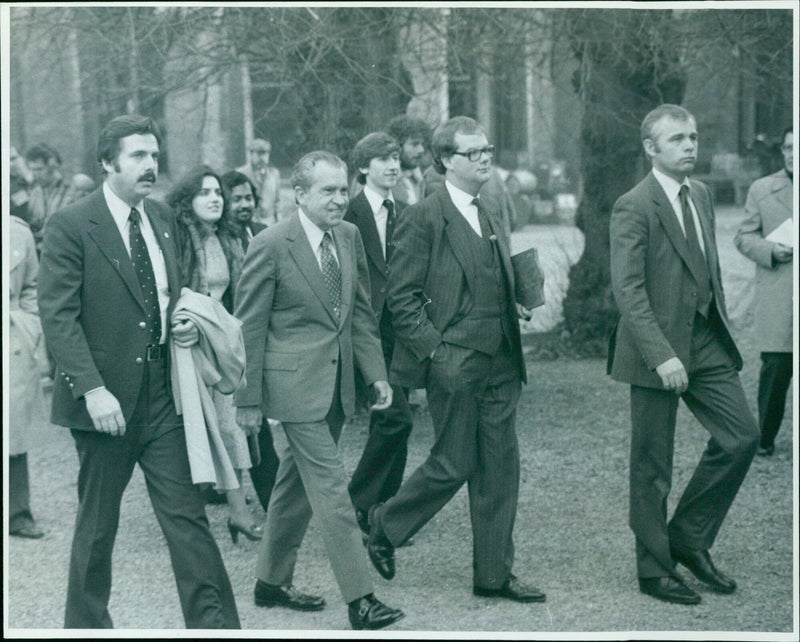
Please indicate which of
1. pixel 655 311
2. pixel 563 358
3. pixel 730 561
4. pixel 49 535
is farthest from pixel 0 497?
pixel 563 358

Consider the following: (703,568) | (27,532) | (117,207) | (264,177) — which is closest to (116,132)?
(117,207)

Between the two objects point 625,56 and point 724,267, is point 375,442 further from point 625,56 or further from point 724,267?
point 724,267

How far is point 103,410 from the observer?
174 inches

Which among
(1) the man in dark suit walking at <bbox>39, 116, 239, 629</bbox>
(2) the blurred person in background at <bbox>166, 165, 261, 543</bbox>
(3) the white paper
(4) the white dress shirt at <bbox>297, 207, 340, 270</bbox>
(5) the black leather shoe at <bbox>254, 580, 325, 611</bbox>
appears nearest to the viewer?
(1) the man in dark suit walking at <bbox>39, 116, 239, 629</bbox>

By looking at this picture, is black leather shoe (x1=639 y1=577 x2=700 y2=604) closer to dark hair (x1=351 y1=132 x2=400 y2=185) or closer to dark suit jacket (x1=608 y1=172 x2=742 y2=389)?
dark suit jacket (x1=608 y1=172 x2=742 y2=389)

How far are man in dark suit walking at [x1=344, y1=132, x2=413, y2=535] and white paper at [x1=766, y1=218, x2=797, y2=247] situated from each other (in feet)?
7.38

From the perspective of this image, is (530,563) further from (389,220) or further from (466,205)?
(389,220)

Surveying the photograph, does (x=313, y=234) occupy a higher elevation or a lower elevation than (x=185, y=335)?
higher

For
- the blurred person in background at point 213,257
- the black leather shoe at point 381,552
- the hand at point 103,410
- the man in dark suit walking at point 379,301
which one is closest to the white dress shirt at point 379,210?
the man in dark suit walking at point 379,301

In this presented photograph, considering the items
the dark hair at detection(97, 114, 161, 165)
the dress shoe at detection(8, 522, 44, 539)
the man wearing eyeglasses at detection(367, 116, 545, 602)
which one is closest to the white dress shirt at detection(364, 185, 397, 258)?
the man wearing eyeglasses at detection(367, 116, 545, 602)

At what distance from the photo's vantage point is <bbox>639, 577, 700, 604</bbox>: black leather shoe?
17.6ft

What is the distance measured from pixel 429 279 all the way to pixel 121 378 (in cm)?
150

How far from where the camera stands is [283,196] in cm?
945

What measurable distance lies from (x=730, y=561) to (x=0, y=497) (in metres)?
3.25
